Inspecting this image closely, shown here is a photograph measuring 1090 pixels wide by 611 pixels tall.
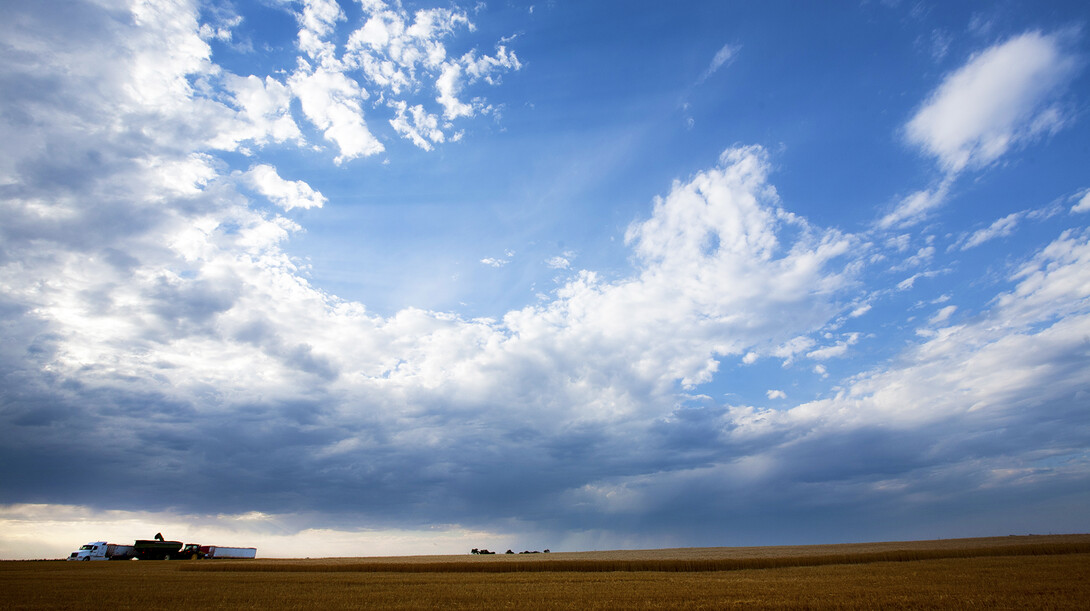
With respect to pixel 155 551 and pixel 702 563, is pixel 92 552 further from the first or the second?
pixel 702 563

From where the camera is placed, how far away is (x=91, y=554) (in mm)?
74875

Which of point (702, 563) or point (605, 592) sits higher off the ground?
point (605, 592)

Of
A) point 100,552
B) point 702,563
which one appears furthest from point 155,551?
point 702,563

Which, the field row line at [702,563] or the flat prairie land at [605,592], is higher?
the flat prairie land at [605,592]

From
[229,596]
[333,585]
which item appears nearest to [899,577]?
[333,585]

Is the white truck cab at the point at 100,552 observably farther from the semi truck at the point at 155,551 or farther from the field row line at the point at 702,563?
the field row line at the point at 702,563

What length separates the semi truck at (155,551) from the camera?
246 ft

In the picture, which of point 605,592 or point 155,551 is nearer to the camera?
point 605,592

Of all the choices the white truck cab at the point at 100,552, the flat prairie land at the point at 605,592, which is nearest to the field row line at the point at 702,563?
the flat prairie land at the point at 605,592

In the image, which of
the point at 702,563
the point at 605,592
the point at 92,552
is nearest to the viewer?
the point at 605,592

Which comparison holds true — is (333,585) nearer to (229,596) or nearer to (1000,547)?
(229,596)

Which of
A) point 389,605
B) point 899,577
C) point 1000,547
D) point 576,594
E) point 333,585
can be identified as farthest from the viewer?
point 1000,547

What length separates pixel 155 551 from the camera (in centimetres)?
8125

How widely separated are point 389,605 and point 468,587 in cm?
787
